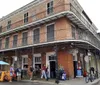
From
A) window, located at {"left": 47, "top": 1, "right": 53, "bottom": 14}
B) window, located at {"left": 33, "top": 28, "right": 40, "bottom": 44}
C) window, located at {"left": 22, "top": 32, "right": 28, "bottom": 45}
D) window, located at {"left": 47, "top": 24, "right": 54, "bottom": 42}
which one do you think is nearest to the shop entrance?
window, located at {"left": 47, "top": 24, "right": 54, "bottom": 42}

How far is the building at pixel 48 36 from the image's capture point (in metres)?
18.3

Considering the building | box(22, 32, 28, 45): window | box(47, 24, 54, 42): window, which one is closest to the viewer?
the building

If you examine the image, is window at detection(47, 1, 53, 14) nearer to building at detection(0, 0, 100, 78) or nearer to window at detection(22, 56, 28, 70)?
building at detection(0, 0, 100, 78)

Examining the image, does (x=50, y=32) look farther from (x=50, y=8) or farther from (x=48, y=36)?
(x=50, y=8)

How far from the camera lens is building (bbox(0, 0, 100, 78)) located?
18344 mm

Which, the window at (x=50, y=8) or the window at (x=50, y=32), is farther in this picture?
the window at (x=50, y=8)

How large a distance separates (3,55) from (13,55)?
2.49m

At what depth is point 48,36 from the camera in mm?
20281

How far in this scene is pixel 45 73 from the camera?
59.8 ft

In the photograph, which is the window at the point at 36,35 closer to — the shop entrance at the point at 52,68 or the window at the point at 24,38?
the window at the point at 24,38

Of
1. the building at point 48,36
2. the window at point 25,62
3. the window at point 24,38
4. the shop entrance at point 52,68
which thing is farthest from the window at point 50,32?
the window at point 25,62

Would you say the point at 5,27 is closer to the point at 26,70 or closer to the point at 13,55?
the point at 13,55

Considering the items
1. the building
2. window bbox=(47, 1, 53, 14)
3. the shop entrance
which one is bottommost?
the shop entrance

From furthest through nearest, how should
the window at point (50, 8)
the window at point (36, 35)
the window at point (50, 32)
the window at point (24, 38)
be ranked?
1. the window at point (24, 38)
2. the window at point (36, 35)
3. the window at point (50, 8)
4. the window at point (50, 32)
